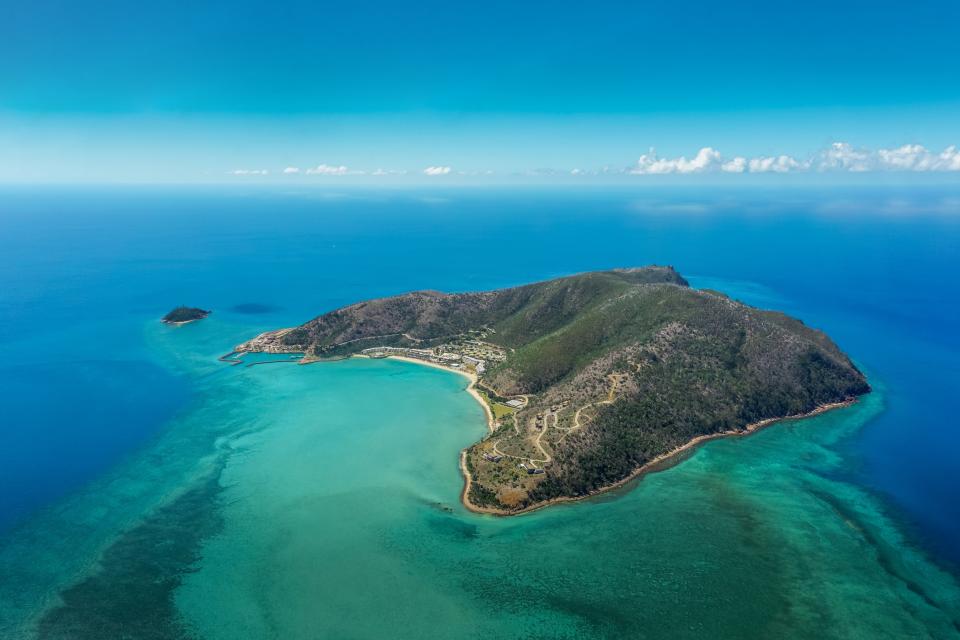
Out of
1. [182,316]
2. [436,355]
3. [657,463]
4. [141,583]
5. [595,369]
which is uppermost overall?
[595,369]

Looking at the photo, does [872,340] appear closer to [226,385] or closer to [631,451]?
[631,451]

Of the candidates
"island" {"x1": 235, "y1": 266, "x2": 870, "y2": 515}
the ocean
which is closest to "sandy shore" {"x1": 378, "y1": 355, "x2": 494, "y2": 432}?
"island" {"x1": 235, "y1": 266, "x2": 870, "y2": 515}

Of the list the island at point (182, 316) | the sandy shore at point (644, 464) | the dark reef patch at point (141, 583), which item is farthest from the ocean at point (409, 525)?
the island at point (182, 316)

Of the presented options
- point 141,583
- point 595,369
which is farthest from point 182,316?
point 595,369

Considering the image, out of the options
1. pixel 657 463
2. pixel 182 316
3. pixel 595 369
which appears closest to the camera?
pixel 657 463

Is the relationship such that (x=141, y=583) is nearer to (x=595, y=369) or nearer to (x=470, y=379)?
(x=470, y=379)
